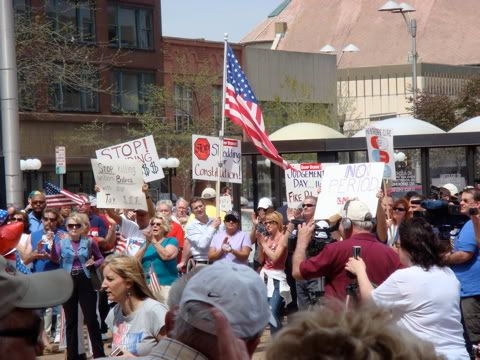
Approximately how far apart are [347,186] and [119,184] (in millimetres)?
3005

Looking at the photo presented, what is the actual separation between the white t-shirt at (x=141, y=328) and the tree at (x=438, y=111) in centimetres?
3570

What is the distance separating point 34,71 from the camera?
2339 centimetres

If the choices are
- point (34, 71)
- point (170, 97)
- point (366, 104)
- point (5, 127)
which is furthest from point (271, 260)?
point (366, 104)

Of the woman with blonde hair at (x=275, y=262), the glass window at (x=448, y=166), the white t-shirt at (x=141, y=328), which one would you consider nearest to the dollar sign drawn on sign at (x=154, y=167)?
the woman with blonde hair at (x=275, y=262)

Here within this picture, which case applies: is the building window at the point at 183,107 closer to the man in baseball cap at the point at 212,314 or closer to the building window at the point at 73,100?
the building window at the point at 73,100

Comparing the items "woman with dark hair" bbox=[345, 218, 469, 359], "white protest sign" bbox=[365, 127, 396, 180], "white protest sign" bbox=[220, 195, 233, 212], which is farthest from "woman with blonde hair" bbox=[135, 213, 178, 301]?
"white protest sign" bbox=[220, 195, 233, 212]

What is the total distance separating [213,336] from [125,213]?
13.4 metres

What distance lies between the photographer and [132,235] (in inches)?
506

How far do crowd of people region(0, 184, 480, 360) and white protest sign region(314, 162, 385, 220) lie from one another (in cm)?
33

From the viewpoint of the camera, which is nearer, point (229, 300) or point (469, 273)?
point (229, 300)

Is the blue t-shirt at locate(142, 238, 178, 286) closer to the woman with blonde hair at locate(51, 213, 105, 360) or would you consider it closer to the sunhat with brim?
the woman with blonde hair at locate(51, 213, 105, 360)

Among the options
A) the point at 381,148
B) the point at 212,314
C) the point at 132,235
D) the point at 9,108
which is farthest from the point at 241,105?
the point at 212,314

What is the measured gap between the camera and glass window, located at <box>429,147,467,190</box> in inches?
746

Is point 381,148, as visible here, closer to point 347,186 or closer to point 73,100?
point 347,186
